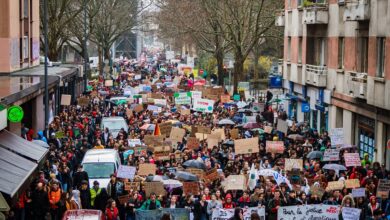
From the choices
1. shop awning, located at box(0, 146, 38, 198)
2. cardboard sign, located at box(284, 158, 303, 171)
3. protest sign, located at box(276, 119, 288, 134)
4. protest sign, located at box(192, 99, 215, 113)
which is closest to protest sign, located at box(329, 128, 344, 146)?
cardboard sign, located at box(284, 158, 303, 171)

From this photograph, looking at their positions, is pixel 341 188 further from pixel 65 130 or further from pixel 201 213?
pixel 65 130

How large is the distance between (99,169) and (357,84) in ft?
38.6

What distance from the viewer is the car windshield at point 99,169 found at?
24047 mm

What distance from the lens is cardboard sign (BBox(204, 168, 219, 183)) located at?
22.5m

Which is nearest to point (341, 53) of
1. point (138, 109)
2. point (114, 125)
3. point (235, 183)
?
point (114, 125)

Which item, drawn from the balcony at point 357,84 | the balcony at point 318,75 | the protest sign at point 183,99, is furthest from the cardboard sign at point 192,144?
the protest sign at point 183,99

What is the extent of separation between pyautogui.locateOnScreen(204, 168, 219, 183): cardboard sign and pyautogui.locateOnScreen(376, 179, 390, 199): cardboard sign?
4.26 metres

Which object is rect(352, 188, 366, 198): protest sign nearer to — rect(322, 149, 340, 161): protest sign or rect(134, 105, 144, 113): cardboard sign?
rect(322, 149, 340, 161): protest sign

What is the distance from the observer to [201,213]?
63.3 ft

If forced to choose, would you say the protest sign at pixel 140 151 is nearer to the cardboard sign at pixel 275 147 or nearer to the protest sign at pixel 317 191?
the cardboard sign at pixel 275 147

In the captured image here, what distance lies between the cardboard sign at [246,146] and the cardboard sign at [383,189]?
6811mm

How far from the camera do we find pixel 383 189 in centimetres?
2033

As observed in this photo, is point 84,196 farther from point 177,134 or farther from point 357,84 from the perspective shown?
point 357,84

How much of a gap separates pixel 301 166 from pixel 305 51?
60.5 ft
